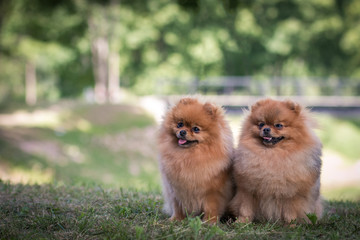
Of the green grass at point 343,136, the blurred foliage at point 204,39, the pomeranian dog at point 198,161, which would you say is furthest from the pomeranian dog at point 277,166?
the blurred foliage at point 204,39

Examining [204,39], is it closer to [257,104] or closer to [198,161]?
[257,104]

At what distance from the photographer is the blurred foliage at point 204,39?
25.7m

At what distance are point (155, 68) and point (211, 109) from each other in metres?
25.4

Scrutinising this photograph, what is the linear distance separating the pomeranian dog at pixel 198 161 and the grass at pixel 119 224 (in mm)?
231

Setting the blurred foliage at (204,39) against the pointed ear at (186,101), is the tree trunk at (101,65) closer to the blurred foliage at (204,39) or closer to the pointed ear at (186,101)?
the blurred foliage at (204,39)

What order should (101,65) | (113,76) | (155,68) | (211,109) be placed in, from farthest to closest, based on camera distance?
(155,68) → (113,76) → (101,65) → (211,109)

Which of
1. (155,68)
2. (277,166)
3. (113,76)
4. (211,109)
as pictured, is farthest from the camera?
(155,68)

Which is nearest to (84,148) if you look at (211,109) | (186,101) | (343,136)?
(186,101)

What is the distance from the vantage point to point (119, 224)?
3543 millimetres

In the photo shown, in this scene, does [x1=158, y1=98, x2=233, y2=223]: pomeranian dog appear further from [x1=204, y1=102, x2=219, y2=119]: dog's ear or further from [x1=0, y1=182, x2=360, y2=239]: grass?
[x1=0, y1=182, x2=360, y2=239]: grass

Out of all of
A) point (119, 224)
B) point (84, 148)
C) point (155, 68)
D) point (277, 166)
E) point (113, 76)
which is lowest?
point (84, 148)

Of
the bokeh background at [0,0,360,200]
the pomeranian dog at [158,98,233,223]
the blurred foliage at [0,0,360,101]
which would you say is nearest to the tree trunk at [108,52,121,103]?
the bokeh background at [0,0,360,200]

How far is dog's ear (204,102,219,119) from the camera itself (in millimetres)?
4016

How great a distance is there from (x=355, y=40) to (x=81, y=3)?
721 inches
